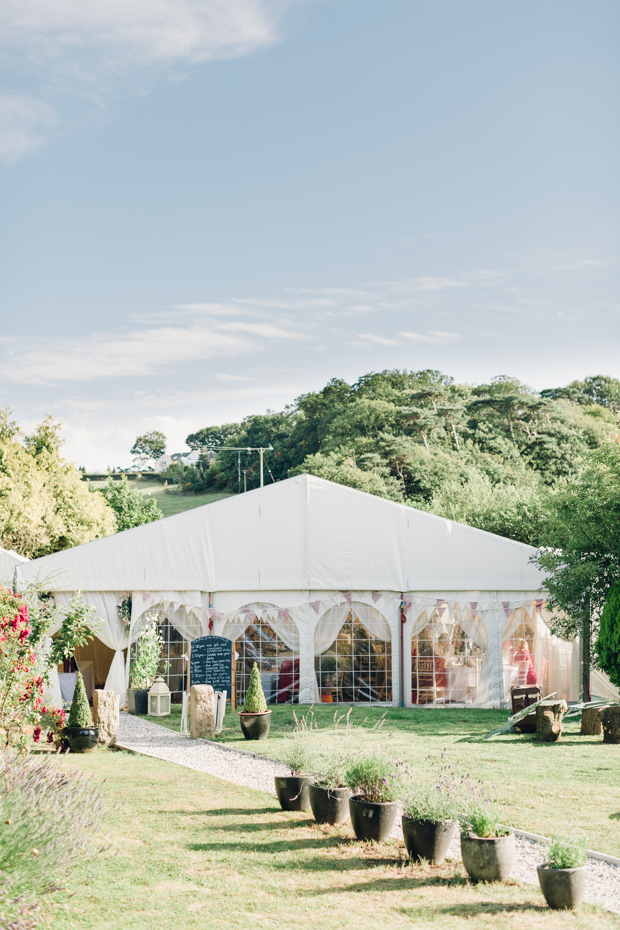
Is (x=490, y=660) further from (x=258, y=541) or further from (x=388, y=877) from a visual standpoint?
(x=388, y=877)

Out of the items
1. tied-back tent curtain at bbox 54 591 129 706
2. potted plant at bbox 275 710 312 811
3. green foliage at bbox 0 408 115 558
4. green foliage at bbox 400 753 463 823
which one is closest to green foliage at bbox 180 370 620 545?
green foliage at bbox 0 408 115 558

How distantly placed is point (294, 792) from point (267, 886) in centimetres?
183

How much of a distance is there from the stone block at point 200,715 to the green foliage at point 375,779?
567cm

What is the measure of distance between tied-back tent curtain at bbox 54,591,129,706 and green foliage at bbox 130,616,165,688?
221 millimetres

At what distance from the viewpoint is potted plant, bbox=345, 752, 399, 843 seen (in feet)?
18.2

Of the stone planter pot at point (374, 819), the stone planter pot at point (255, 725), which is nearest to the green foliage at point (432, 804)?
the stone planter pot at point (374, 819)

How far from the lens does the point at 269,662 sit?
14578mm

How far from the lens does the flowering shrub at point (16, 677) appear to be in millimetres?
6117

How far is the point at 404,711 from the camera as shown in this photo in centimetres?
1358

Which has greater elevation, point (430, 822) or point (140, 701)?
point (430, 822)

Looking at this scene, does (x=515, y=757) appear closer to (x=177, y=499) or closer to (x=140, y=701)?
(x=140, y=701)

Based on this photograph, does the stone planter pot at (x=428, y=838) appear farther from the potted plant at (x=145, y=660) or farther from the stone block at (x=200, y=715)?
the potted plant at (x=145, y=660)

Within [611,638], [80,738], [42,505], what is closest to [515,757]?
[611,638]

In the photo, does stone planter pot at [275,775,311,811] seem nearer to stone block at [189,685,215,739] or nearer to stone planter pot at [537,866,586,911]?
stone planter pot at [537,866,586,911]
